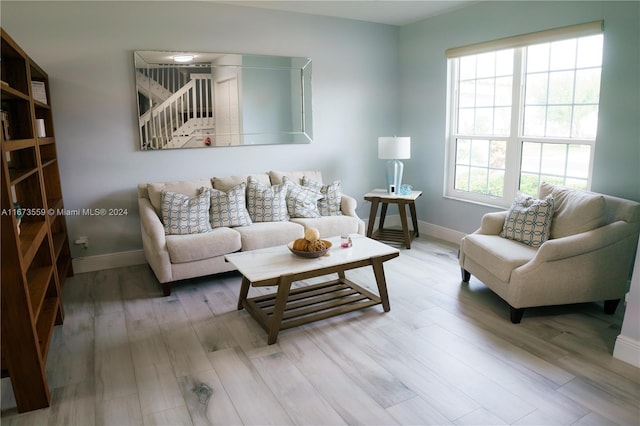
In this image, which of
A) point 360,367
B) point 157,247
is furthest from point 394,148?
point 360,367

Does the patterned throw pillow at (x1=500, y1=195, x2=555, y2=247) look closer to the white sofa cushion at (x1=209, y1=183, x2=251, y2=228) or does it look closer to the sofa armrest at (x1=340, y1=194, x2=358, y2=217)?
the sofa armrest at (x1=340, y1=194, x2=358, y2=217)

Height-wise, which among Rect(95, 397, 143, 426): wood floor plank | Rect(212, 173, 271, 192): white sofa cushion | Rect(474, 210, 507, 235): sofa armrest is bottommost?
Rect(95, 397, 143, 426): wood floor plank

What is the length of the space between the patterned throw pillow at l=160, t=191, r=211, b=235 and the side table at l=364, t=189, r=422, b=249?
6.22 ft

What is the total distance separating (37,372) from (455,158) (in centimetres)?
426

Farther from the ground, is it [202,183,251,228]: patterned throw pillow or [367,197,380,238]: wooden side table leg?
[202,183,251,228]: patterned throw pillow

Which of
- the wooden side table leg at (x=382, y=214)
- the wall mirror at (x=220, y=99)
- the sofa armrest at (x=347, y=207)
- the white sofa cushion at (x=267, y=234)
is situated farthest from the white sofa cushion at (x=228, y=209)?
the wooden side table leg at (x=382, y=214)

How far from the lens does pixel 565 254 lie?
2936mm

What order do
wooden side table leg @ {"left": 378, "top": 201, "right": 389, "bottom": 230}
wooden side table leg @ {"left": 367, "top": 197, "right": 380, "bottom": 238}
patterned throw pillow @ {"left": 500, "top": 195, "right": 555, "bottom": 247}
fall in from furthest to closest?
wooden side table leg @ {"left": 378, "top": 201, "right": 389, "bottom": 230}, wooden side table leg @ {"left": 367, "top": 197, "right": 380, "bottom": 238}, patterned throw pillow @ {"left": 500, "top": 195, "right": 555, "bottom": 247}

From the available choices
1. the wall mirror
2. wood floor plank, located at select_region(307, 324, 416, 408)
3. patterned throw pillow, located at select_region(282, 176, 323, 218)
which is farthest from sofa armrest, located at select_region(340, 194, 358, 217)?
wood floor plank, located at select_region(307, 324, 416, 408)

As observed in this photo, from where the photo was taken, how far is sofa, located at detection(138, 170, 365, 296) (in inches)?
142

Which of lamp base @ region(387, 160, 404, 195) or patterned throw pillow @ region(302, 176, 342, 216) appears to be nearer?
patterned throw pillow @ region(302, 176, 342, 216)

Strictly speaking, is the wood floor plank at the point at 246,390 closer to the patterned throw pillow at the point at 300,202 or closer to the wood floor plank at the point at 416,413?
the wood floor plank at the point at 416,413

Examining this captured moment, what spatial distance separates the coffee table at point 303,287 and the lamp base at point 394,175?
1.56 metres

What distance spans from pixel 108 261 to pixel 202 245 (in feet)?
4.06
